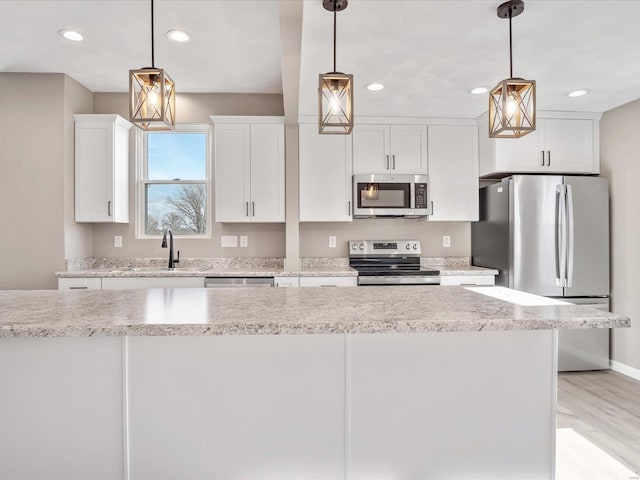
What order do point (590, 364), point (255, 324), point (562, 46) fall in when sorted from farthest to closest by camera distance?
point (590, 364) → point (562, 46) → point (255, 324)

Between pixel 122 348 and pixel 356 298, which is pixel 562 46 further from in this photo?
pixel 122 348

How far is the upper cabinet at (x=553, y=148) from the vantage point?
371cm

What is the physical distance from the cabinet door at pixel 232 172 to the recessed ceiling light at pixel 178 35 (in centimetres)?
96

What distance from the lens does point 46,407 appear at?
132 centimetres

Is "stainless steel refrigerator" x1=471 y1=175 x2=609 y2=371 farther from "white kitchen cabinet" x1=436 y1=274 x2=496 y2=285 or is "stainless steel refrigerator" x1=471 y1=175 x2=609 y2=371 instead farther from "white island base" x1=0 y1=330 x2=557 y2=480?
"white island base" x1=0 y1=330 x2=557 y2=480

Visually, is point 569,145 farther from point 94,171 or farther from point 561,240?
point 94,171

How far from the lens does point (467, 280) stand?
363 cm

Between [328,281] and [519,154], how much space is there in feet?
7.32

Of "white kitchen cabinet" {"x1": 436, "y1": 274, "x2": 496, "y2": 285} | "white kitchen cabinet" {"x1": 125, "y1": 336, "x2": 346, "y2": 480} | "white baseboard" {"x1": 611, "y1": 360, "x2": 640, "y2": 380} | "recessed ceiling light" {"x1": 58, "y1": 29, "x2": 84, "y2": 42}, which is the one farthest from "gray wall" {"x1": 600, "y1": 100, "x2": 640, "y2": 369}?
"recessed ceiling light" {"x1": 58, "y1": 29, "x2": 84, "y2": 42}

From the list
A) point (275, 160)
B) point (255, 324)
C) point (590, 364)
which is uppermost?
point (275, 160)

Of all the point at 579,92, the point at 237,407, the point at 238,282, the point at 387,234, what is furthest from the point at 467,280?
the point at 237,407

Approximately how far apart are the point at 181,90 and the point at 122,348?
325 cm

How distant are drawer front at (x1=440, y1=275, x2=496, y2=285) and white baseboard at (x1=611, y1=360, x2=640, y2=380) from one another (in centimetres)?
133

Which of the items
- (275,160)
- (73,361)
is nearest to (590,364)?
(275,160)
